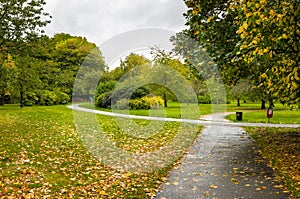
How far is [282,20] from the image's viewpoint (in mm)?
5168

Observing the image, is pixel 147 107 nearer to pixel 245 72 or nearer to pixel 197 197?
pixel 245 72

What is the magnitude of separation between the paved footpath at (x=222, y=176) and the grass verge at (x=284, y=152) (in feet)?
0.75

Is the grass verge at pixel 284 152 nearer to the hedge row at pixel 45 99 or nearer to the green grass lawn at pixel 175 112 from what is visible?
the green grass lawn at pixel 175 112

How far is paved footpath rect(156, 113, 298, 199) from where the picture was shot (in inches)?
193

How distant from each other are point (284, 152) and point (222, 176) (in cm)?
345

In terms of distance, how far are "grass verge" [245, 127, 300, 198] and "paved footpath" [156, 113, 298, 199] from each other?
0.23m

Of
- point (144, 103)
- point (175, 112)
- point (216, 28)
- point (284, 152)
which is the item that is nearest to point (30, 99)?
point (144, 103)

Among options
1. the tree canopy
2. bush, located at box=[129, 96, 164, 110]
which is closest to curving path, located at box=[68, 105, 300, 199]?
the tree canopy

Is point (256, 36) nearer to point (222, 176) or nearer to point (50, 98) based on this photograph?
point (222, 176)

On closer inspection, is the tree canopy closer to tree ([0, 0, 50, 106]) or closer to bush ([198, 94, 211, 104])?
tree ([0, 0, 50, 106])

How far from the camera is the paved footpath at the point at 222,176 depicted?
193 inches

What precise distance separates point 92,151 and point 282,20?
593cm

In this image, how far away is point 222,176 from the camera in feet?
19.6

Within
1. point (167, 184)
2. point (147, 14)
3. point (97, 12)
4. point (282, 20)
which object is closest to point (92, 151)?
point (167, 184)
